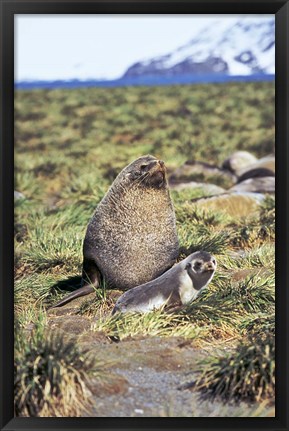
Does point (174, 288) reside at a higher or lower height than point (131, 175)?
lower

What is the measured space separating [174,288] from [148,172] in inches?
45.5

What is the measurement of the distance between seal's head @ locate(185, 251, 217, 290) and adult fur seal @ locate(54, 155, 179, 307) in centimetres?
61

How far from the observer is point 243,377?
501 cm

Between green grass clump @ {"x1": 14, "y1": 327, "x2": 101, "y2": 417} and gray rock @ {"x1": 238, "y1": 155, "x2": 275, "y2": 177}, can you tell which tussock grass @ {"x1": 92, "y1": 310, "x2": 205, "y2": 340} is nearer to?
green grass clump @ {"x1": 14, "y1": 327, "x2": 101, "y2": 417}

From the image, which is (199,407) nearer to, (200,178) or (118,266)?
(118,266)

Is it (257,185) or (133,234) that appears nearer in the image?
(133,234)

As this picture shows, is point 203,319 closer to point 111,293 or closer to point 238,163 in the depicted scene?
point 111,293

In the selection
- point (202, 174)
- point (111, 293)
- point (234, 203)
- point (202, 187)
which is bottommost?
→ point (111, 293)

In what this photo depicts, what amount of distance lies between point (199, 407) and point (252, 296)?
75.9 inches

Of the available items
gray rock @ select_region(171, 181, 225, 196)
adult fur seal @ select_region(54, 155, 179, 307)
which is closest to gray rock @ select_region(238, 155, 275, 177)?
gray rock @ select_region(171, 181, 225, 196)

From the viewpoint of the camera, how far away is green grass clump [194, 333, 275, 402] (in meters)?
5.02

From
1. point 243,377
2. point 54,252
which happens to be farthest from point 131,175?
point 243,377

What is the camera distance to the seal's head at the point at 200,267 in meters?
6.32

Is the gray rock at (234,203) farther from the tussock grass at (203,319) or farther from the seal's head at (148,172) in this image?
the tussock grass at (203,319)
